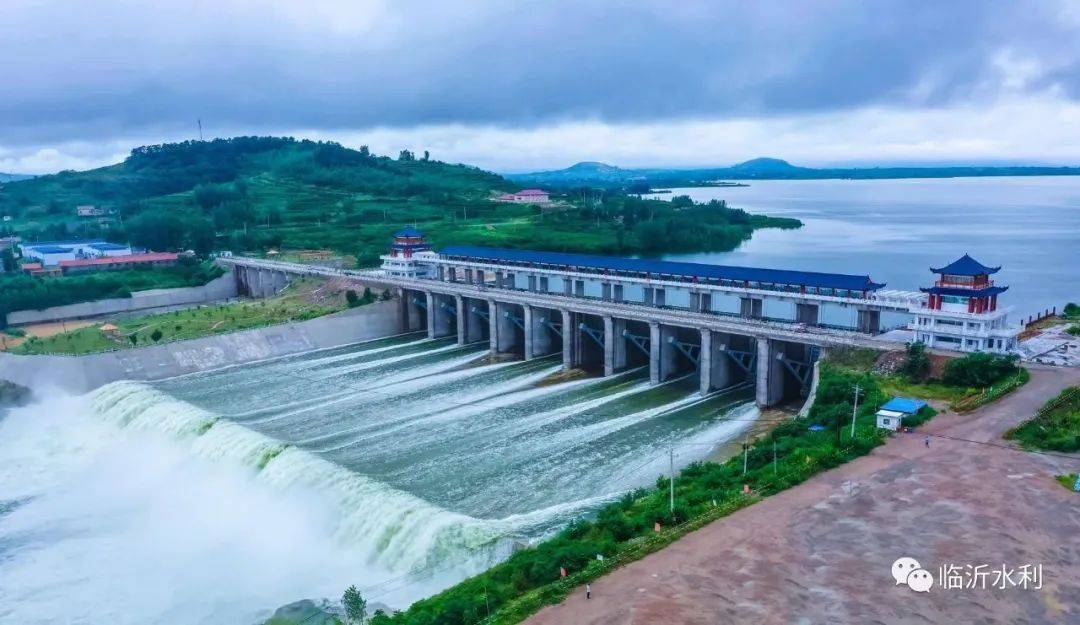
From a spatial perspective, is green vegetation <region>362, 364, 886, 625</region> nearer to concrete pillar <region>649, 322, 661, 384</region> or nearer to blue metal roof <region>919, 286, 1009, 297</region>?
blue metal roof <region>919, 286, 1009, 297</region>

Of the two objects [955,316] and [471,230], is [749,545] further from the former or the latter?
[471,230]

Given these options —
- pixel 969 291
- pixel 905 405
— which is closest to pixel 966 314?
pixel 969 291

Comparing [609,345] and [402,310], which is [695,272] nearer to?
[609,345]

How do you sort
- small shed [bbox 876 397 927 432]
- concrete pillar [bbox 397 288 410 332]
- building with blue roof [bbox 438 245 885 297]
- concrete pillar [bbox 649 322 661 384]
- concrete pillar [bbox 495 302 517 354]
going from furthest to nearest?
concrete pillar [bbox 397 288 410 332], concrete pillar [bbox 495 302 517 354], concrete pillar [bbox 649 322 661 384], building with blue roof [bbox 438 245 885 297], small shed [bbox 876 397 927 432]

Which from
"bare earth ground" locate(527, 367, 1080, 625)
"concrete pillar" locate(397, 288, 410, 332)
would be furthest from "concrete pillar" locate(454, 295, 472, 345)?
"bare earth ground" locate(527, 367, 1080, 625)

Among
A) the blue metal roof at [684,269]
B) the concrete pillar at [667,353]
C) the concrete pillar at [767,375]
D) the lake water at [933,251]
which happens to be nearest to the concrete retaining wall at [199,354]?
the blue metal roof at [684,269]
